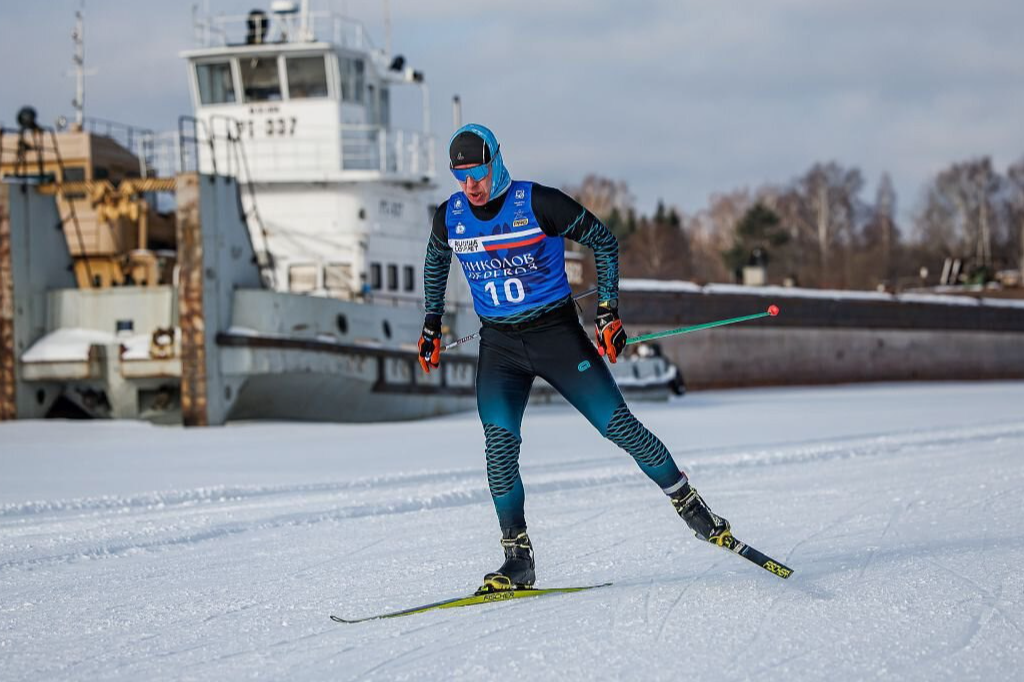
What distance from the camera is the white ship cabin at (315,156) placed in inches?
647

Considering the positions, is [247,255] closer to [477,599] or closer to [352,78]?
[352,78]

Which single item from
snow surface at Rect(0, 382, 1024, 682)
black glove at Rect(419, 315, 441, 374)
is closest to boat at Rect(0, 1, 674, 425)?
snow surface at Rect(0, 382, 1024, 682)

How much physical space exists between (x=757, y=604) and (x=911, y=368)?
31.2 metres

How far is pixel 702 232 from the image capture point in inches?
3396

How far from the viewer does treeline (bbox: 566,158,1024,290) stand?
62.4m

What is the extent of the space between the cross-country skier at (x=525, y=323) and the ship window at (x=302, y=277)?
446 inches

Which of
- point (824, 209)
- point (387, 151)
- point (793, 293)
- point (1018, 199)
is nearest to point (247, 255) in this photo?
point (387, 151)

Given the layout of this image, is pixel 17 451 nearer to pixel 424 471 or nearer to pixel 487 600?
pixel 424 471

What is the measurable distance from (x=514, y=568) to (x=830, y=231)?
233 feet

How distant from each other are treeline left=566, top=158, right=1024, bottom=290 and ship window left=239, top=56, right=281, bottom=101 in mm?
42138

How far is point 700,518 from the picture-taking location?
490 cm

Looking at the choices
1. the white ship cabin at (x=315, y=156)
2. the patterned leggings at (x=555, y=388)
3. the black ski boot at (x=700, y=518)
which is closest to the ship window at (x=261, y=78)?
the white ship cabin at (x=315, y=156)

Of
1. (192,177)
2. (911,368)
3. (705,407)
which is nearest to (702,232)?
(911,368)

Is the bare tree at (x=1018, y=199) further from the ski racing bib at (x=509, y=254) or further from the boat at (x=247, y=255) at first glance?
the ski racing bib at (x=509, y=254)
